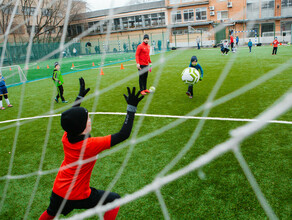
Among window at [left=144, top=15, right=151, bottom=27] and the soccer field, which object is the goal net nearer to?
the soccer field

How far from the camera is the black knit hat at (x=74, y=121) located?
1.76 meters

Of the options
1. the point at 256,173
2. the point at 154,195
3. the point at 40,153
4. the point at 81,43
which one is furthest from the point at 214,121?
the point at 81,43

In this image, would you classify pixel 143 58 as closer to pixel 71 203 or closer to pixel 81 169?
pixel 81 169

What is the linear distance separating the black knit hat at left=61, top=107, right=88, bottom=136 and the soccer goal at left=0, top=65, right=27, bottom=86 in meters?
11.1

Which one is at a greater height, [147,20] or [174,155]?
[147,20]

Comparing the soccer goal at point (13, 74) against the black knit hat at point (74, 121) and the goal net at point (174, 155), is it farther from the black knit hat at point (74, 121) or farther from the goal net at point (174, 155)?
the black knit hat at point (74, 121)

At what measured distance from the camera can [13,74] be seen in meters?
11.5

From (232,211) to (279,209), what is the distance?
0.43m

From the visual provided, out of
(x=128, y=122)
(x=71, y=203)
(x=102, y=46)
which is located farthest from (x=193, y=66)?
(x=102, y=46)

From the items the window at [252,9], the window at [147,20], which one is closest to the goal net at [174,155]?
the window at [252,9]

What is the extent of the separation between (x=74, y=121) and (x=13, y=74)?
1156 cm

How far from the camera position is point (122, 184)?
2812 millimetres

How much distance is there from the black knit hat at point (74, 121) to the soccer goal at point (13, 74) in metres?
11.1

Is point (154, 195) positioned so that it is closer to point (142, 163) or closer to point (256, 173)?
point (142, 163)
